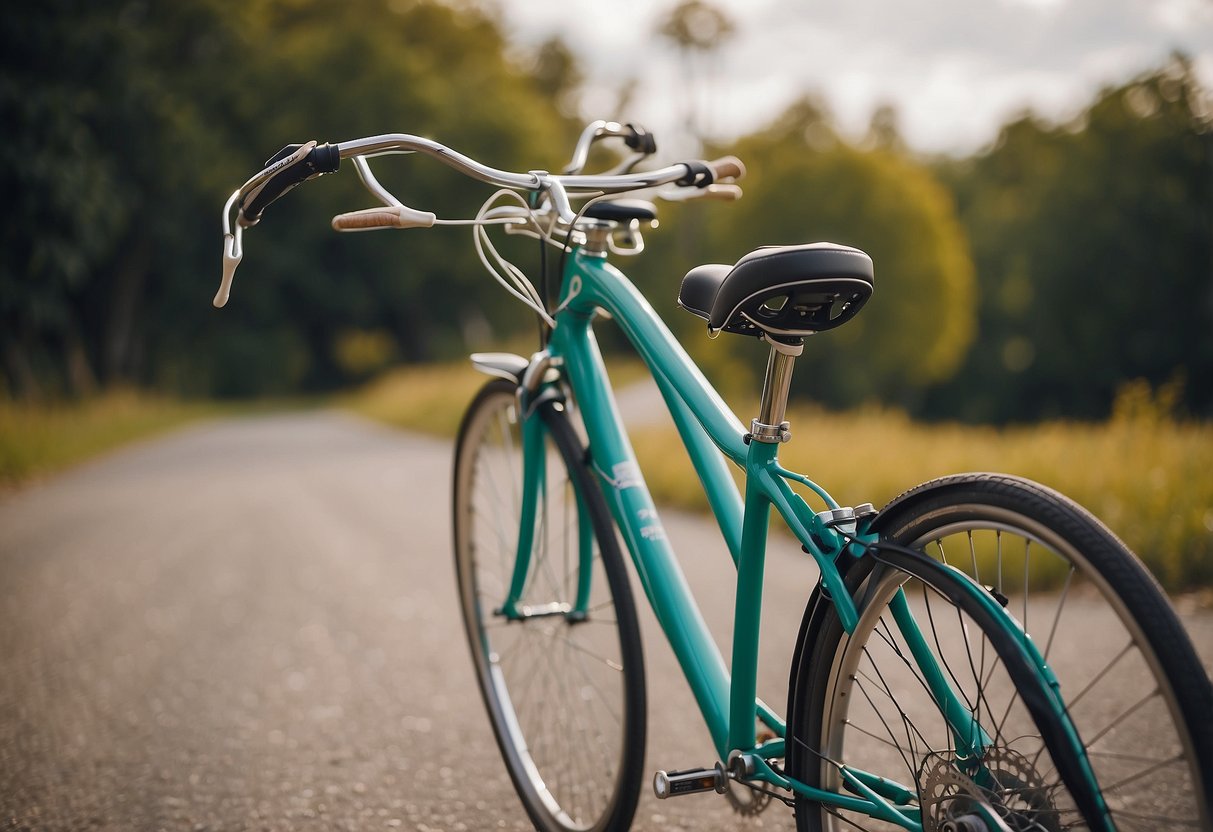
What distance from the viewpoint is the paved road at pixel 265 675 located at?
260cm

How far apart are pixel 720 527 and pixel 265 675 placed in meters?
2.53

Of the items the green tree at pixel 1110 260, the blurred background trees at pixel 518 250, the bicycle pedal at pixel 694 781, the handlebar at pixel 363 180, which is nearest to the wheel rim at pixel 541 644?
the bicycle pedal at pixel 694 781

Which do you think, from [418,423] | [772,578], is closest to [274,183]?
[772,578]

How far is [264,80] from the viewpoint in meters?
33.4

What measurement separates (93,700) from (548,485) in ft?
6.96

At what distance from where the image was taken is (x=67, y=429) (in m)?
14.2

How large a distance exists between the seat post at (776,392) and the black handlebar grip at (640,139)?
103 cm

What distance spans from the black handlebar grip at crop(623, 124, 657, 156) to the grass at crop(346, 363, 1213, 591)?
6.78 feet

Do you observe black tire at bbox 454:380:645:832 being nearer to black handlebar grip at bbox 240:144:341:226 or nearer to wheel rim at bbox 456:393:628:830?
wheel rim at bbox 456:393:628:830

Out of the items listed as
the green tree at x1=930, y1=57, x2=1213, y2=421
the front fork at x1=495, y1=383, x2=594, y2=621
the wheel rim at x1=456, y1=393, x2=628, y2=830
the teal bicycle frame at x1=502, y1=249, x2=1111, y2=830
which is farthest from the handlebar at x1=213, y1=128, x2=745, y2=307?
the green tree at x1=930, y1=57, x2=1213, y2=421

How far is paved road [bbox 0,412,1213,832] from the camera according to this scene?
260cm

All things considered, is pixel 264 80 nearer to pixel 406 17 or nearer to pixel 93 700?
pixel 406 17

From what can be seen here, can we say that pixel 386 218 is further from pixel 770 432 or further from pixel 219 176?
pixel 219 176

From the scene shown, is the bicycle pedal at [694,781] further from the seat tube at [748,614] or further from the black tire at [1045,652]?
the black tire at [1045,652]
